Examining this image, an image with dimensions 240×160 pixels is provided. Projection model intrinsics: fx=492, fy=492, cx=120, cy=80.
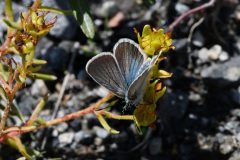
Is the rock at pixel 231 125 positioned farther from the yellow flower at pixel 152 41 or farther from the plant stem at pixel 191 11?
the yellow flower at pixel 152 41

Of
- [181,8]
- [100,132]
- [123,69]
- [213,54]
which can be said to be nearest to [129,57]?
[123,69]

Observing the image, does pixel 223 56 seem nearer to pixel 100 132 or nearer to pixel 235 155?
pixel 235 155

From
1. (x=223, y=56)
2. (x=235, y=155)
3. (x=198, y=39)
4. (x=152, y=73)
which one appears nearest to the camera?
(x=152, y=73)

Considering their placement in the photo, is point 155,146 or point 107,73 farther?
point 155,146

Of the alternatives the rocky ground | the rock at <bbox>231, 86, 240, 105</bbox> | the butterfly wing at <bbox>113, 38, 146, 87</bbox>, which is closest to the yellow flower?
the butterfly wing at <bbox>113, 38, 146, 87</bbox>

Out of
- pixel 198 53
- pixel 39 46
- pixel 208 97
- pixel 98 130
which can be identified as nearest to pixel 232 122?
pixel 208 97

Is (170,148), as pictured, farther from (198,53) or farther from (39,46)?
(39,46)

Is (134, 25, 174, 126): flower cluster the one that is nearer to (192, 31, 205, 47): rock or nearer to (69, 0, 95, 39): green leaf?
(69, 0, 95, 39): green leaf
